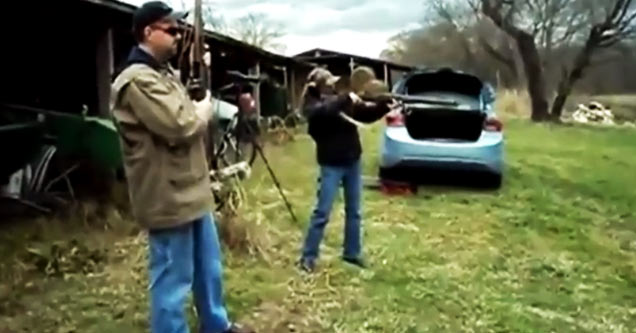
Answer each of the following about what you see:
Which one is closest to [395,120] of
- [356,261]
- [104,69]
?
[104,69]

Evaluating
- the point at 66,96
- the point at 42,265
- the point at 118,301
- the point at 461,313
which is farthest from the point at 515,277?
the point at 66,96

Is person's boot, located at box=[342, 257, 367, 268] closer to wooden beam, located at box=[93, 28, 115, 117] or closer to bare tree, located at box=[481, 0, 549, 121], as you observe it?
wooden beam, located at box=[93, 28, 115, 117]

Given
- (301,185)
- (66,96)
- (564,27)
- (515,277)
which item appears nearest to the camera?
(515,277)

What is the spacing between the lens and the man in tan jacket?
309cm

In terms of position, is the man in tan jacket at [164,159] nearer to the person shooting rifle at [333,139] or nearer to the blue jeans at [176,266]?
the blue jeans at [176,266]

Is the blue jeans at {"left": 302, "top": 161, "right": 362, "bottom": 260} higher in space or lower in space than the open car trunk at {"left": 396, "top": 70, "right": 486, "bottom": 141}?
lower

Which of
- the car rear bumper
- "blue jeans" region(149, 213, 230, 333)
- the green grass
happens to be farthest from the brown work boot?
the car rear bumper

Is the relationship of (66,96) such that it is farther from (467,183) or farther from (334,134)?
(334,134)

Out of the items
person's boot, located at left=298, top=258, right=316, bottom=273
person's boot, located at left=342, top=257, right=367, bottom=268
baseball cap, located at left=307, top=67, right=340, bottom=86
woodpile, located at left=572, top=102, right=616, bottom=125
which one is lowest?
woodpile, located at left=572, top=102, right=616, bottom=125

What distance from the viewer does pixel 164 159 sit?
125 inches

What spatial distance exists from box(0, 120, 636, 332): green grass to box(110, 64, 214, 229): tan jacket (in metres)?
1.15

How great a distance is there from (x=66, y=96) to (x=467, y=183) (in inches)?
178

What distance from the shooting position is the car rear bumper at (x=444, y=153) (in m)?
8.74

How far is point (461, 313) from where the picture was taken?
4.54 metres
